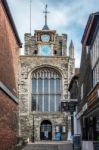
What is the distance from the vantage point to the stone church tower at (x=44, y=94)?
71.8 meters

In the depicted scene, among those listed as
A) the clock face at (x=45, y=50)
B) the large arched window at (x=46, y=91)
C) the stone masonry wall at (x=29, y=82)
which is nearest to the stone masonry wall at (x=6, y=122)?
the stone masonry wall at (x=29, y=82)

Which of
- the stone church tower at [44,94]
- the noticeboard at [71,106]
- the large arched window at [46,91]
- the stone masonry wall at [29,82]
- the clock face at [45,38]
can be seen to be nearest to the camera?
the noticeboard at [71,106]

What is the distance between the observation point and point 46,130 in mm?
72500

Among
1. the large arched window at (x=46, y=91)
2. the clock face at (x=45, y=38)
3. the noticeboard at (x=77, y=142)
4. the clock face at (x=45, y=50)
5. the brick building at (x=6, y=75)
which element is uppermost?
Answer: the clock face at (x=45, y=38)

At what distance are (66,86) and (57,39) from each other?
9.10m

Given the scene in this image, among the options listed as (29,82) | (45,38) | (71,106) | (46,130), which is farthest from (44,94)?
(71,106)

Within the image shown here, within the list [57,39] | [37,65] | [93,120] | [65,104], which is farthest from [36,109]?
[93,120]

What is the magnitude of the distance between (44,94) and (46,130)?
5.50m

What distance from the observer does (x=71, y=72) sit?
74000mm

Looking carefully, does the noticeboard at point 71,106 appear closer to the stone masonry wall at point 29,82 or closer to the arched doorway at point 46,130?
the stone masonry wall at point 29,82

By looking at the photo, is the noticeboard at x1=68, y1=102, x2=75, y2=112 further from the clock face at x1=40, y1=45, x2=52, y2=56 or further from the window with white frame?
the clock face at x1=40, y1=45, x2=52, y2=56

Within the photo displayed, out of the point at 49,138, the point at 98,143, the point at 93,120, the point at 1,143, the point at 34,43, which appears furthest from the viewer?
the point at 34,43

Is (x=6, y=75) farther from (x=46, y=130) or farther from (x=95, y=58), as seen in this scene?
Result: (x=46, y=130)

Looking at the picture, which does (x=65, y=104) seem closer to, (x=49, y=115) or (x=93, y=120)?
(x=93, y=120)
